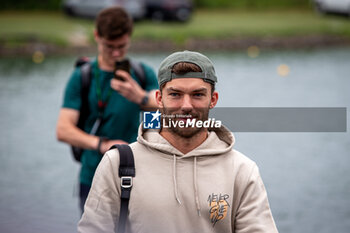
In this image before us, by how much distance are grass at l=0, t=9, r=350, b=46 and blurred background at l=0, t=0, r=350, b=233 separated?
72 millimetres

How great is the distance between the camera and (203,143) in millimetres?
2879

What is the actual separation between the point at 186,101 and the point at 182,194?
1.35 ft

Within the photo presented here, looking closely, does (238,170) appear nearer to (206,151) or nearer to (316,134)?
(206,151)

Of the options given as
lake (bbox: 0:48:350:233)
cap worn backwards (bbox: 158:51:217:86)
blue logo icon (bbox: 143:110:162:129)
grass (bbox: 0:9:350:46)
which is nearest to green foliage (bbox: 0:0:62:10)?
grass (bbox: 0:9:350:46)

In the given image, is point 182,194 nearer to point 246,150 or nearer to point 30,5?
point 246,150

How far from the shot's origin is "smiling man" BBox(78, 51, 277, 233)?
9.09ft

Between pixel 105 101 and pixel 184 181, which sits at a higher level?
pixel 105 101

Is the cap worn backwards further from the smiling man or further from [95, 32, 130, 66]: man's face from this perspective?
[95, 32, 130, 66]: man's face

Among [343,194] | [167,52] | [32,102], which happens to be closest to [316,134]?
[343,194]

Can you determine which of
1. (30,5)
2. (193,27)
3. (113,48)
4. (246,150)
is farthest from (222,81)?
(30,5)

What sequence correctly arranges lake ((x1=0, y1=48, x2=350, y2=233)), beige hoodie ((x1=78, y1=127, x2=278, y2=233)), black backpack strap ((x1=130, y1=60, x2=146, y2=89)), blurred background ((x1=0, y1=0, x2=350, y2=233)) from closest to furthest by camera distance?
beige hoodie ((x1=78, y1=127, x2=278, y2=233))
black backpack strap ((x1=130, y1=60, x2=146, y2=89))
lake ((x1=0, y1=48, x2=350, y2=233))
blurred background ((x1=0, y1=0, x2=350, y2=233))

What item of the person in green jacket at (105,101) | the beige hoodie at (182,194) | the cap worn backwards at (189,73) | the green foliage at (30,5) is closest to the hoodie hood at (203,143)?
the beige hoodie at (182,194)

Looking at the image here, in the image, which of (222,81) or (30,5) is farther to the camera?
(30,5)

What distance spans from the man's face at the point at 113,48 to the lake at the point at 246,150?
4.15ft
